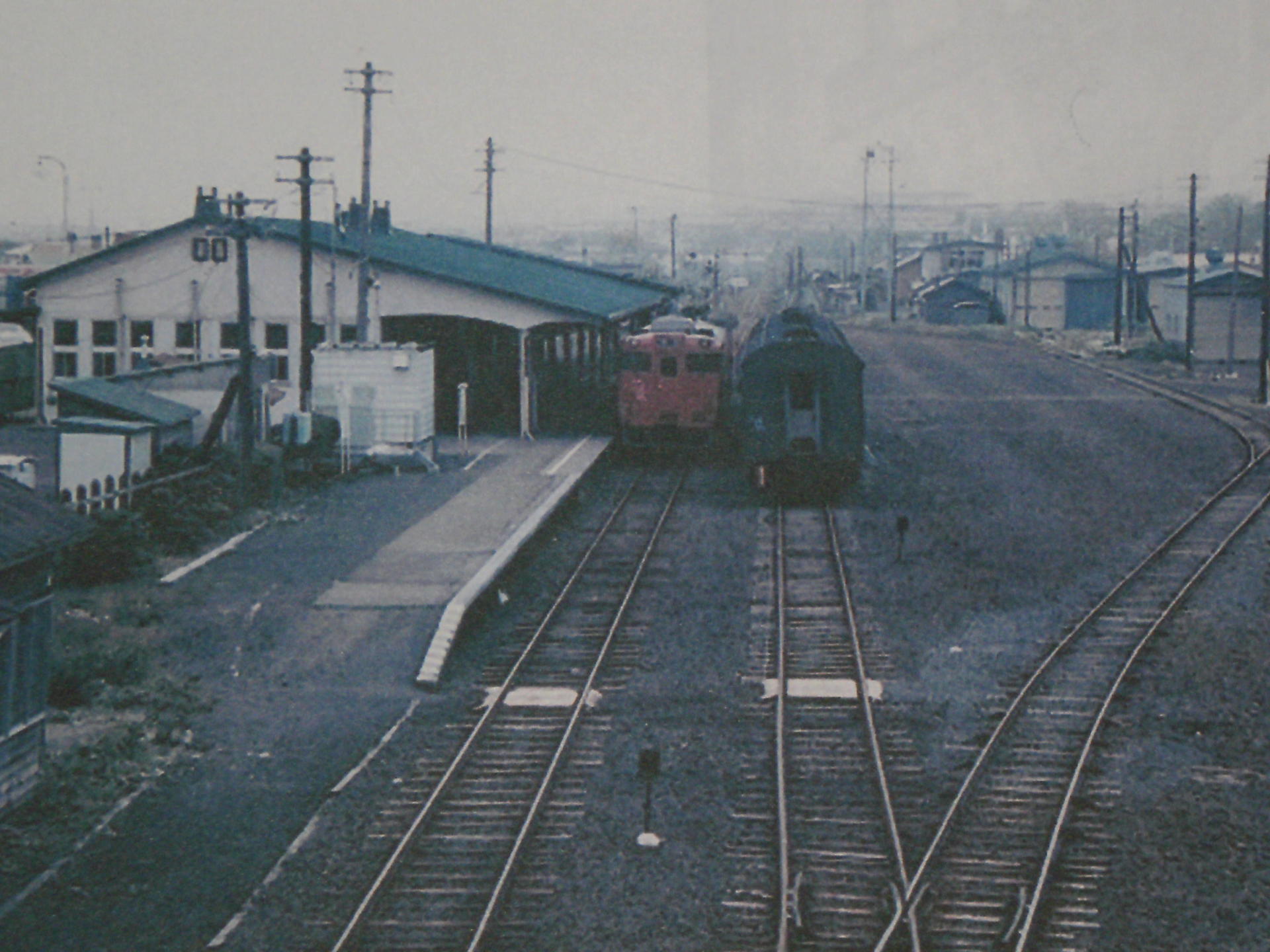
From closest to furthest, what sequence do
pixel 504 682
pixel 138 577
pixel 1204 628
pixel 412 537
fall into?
pixel 504 682 → pixel 1204 628 → pixel 138 577 → pixel 412 537

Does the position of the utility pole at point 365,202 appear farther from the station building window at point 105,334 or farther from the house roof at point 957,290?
the house roof at point 957,290

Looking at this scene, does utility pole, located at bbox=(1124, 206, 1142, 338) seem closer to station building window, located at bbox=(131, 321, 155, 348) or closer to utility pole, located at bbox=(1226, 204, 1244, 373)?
utility pole, located at bbox=(1226, 204, 1244, 373)

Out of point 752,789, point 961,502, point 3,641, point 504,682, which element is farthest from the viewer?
point 961,502

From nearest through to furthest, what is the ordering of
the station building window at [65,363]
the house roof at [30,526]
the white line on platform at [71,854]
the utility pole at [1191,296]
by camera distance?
the white line on platform at [71,854]
the house roof at [30,526]
the station building window at [65,363]
the utility pole at [1191,296]

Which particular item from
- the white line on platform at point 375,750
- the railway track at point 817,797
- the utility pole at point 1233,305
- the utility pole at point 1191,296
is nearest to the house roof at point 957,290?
the utility pole at point 1233,305

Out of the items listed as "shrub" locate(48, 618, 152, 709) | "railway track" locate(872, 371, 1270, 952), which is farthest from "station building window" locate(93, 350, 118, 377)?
"railway track" locate(872, 371, 1270, 952)

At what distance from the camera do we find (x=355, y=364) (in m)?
31.1

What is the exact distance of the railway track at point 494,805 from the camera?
10.1m

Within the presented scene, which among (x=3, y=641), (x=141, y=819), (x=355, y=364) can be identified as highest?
(x=355, y=364)

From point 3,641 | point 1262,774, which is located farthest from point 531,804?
point 1262,774

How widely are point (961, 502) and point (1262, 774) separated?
1486 cm

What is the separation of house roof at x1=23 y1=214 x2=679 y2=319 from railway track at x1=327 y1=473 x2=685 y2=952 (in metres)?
14.2

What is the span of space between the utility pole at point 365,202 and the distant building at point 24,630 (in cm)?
1999

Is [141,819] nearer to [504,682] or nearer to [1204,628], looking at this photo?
[504,682]
